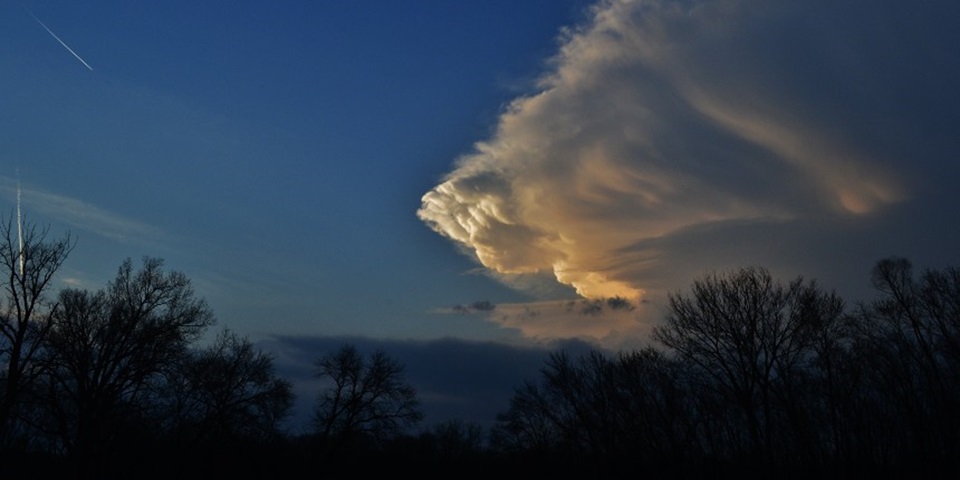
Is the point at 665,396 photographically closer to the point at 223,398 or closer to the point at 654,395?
the point at 654,395

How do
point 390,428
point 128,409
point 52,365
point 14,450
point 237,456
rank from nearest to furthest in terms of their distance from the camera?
point 52,365
point 128,409
point 14,450
point 237,456
point 390,428

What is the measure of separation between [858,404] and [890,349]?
4.43 metres

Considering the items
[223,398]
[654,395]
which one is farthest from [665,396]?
[223,398]

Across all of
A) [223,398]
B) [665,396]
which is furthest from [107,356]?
[665,396]

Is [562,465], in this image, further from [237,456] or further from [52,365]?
[52,365]

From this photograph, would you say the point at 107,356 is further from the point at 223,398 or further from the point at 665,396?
the point at 665,396

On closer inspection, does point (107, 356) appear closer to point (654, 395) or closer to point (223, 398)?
point (223, 398)

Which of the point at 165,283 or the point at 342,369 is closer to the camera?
the point at 165,283

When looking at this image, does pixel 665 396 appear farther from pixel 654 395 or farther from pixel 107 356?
pixel 107 356

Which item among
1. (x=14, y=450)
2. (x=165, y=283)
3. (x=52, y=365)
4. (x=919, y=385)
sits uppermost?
(x=165, y=283)

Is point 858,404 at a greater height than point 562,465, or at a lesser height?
greater

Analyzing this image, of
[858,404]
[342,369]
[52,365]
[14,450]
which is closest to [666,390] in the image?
[858,404]

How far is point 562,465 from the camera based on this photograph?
7325cm

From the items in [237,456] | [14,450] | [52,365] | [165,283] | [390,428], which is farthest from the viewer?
[390,428]
